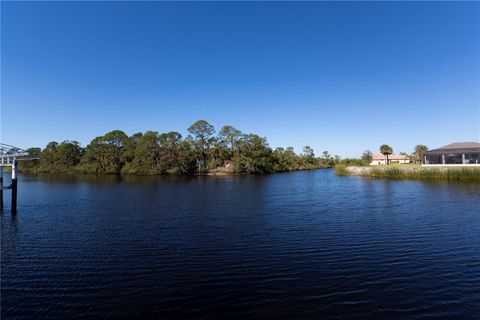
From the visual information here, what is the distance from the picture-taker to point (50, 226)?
1889cm

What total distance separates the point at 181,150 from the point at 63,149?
64715 millimetres

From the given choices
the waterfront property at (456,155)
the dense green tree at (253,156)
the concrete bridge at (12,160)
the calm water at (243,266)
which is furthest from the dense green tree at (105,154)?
the waterfront property at (456,155)

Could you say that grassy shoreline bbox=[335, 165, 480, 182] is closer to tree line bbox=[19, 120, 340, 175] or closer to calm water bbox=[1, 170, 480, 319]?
calm water bbox=[1, 170, 480, 319]

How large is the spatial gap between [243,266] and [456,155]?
239 ft

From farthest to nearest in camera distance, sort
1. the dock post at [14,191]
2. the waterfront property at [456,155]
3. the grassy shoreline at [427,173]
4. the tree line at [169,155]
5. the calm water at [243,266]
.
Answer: the tree line at [169,155] → the waterfront property at [456,155] → the grassy shoreline at [427,173] → the dock post at [14,191] → the calm water at [243,266]

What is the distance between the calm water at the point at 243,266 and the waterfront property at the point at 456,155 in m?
51.7

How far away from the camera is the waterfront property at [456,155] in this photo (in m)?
59.3

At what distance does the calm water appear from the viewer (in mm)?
8305

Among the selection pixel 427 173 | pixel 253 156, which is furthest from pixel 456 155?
pixel 253 156

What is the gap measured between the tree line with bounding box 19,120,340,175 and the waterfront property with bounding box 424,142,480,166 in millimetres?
57095

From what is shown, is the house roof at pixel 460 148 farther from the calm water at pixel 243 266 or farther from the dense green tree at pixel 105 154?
the dense green tree at pixel 105 154

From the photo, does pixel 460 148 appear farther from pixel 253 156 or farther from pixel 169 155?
pixel 169 155

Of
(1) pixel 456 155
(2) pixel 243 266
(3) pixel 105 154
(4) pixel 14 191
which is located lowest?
(2) pixel 243 266

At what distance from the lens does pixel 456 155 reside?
61844 millimetres
